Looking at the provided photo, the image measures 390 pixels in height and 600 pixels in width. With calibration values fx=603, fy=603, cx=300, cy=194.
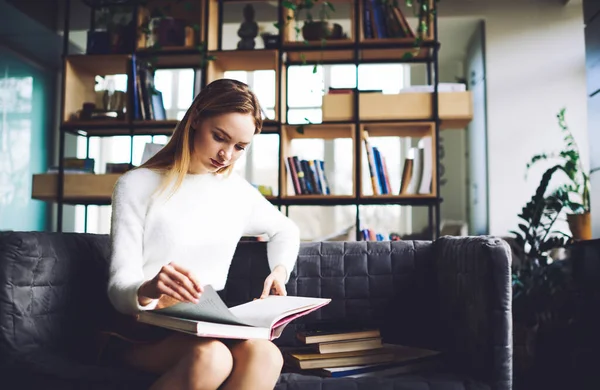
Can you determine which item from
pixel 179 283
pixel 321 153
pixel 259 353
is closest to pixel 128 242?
pixel 179 283

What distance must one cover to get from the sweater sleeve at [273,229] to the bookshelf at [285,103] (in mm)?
1497

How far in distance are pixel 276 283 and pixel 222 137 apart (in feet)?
1.25

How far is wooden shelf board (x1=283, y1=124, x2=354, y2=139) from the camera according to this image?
321 centimetres

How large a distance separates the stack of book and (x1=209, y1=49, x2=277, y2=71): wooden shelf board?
215 cm

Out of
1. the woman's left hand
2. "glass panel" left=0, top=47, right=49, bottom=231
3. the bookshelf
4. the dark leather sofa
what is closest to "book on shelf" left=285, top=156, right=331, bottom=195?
the bookshelf

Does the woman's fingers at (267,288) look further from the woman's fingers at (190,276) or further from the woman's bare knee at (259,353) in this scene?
the woman's fingers at (190,276)

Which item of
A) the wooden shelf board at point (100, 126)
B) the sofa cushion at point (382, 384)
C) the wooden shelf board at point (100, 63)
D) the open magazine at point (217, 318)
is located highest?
the wooden shelf board at point (100, 63)

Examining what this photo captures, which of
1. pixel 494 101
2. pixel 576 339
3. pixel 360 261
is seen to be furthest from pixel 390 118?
pixel 494 101

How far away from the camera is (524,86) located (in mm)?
5359

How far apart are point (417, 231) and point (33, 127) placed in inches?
161

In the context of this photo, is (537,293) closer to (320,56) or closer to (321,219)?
(320,56)

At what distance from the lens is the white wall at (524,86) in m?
5.21

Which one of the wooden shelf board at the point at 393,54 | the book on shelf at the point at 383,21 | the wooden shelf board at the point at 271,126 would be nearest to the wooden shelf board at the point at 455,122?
the wooden shelf board at the point at 393,54

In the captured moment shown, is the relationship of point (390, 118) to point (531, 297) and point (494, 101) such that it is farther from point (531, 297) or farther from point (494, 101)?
point (494, 101)
